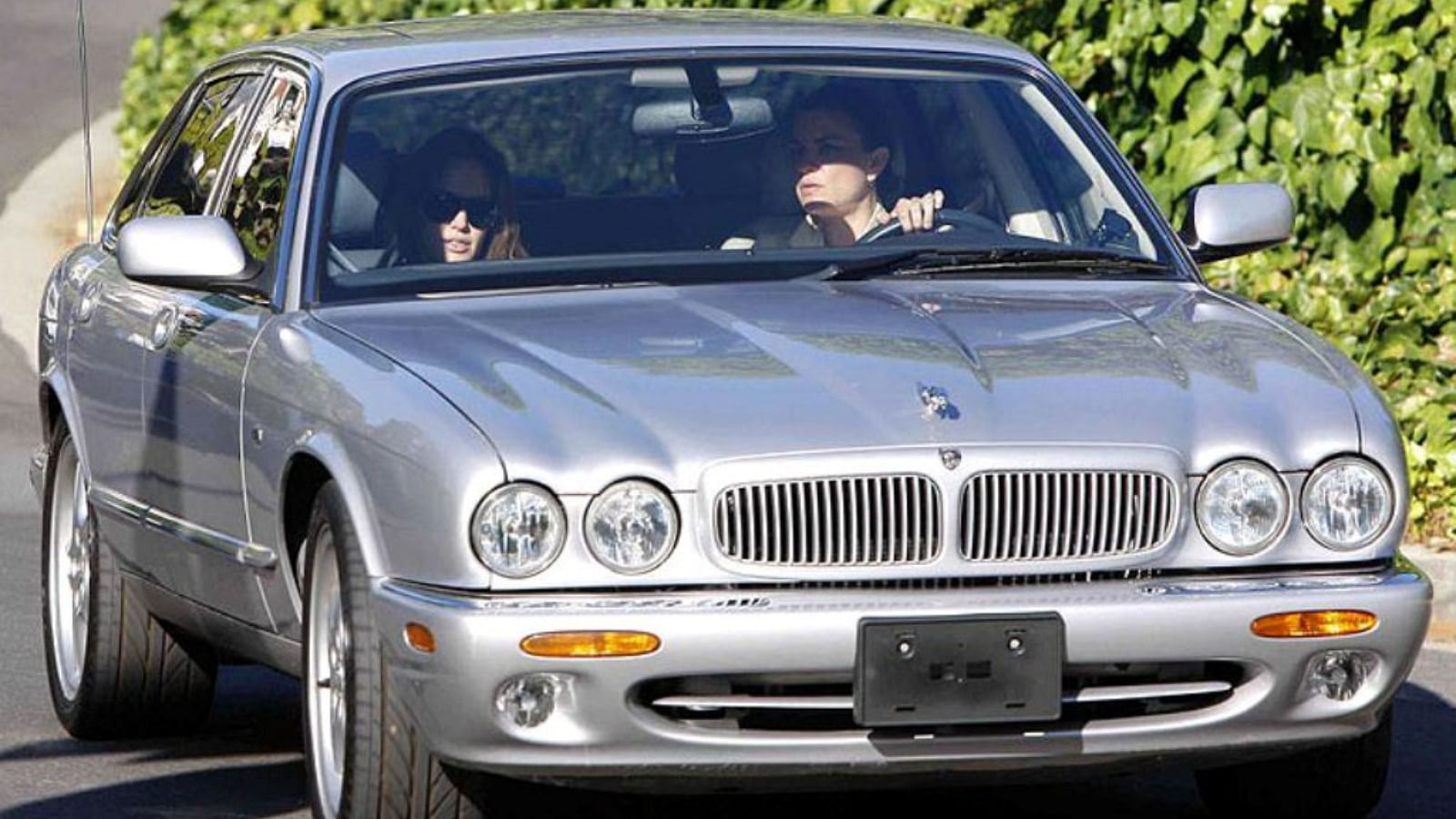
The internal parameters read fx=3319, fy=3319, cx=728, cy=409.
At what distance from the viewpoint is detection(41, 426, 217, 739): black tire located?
311 inches

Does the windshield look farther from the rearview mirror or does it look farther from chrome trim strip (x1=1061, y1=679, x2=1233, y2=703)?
chrome trim strip (x1=1061, y1=679, x2=1233, y2=703)

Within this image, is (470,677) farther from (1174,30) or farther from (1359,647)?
(1174,30)

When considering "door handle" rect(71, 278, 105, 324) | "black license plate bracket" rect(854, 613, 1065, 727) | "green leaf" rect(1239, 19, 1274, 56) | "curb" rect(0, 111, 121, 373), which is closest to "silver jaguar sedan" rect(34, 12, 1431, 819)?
"black license plate bracket" rect(854, 613, 1065, 727)

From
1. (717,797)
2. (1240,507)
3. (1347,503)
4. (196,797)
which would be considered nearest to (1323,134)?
(717,797)

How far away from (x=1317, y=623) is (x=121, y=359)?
311 centimetres

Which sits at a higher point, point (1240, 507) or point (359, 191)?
point (359, 191)

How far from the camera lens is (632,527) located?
218 inches

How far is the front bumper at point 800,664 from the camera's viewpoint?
5457 mm

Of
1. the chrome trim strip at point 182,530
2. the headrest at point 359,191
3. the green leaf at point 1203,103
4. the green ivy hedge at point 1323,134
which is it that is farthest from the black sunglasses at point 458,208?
the green leaf at point 1203,103

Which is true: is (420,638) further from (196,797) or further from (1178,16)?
(1178,16)

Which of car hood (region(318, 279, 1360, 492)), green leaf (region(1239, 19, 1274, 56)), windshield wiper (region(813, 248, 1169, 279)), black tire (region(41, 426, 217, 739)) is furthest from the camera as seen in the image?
green leaf (region(1239, 19, 1274, 56))

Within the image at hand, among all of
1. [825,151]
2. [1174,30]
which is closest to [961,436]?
[825,151]

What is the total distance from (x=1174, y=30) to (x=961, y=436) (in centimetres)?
617

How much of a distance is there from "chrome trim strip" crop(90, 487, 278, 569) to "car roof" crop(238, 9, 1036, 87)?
3.30 ft
